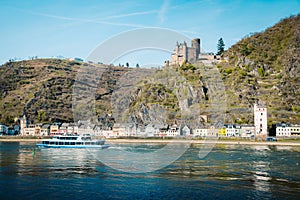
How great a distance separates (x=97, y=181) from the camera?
25.9 m

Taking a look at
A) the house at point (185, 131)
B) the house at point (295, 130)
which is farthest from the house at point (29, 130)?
the house at point (295, 130)

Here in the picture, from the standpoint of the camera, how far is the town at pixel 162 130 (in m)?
86.9

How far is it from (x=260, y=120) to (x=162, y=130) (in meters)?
26.6

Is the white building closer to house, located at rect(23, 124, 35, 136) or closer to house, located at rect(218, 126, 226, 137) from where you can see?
house, located at rect(218, 126, 226, 137)

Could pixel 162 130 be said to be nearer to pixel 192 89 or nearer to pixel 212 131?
pixel 212 131

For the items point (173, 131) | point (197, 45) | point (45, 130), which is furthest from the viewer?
point (197, 45)

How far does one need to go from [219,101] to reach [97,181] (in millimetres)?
88643

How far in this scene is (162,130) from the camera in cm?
9862

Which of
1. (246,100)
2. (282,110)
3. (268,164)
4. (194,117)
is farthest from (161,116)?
(268,164)

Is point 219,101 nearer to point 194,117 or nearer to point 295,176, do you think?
point 194,117

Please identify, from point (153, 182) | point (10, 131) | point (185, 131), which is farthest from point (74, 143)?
point (10, 131)

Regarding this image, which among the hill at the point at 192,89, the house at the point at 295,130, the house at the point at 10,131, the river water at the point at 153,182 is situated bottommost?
the river water at the point at 153,182

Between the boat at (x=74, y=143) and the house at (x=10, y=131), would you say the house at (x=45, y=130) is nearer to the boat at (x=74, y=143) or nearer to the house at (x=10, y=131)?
the house at (x=10, y=131)

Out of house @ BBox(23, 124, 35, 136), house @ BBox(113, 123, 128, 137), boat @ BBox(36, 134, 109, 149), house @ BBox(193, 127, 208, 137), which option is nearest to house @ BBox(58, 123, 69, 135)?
house @ BBox(23, 124, 35, 136)
